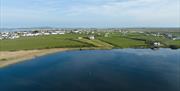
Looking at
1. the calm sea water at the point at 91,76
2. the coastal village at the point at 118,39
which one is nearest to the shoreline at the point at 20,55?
the calm sea water at the point at 91,76

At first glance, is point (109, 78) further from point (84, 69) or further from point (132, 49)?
point (132, 49)

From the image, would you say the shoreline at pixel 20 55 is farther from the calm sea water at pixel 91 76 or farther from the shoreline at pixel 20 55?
the calm sea water at pixel 91 76

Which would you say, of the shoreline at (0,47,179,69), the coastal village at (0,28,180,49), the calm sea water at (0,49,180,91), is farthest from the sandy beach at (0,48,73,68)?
the coastal village at (0,28,180,49)

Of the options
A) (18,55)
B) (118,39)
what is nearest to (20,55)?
(18,55)

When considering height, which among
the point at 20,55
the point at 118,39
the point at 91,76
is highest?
the point at 118,39

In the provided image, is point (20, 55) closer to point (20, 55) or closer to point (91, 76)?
point (20, 55)

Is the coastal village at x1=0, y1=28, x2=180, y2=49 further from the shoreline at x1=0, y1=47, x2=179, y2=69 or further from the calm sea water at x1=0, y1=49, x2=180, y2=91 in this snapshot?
the calm sea water at x1=0, y1=49, x2=180, y2=91
